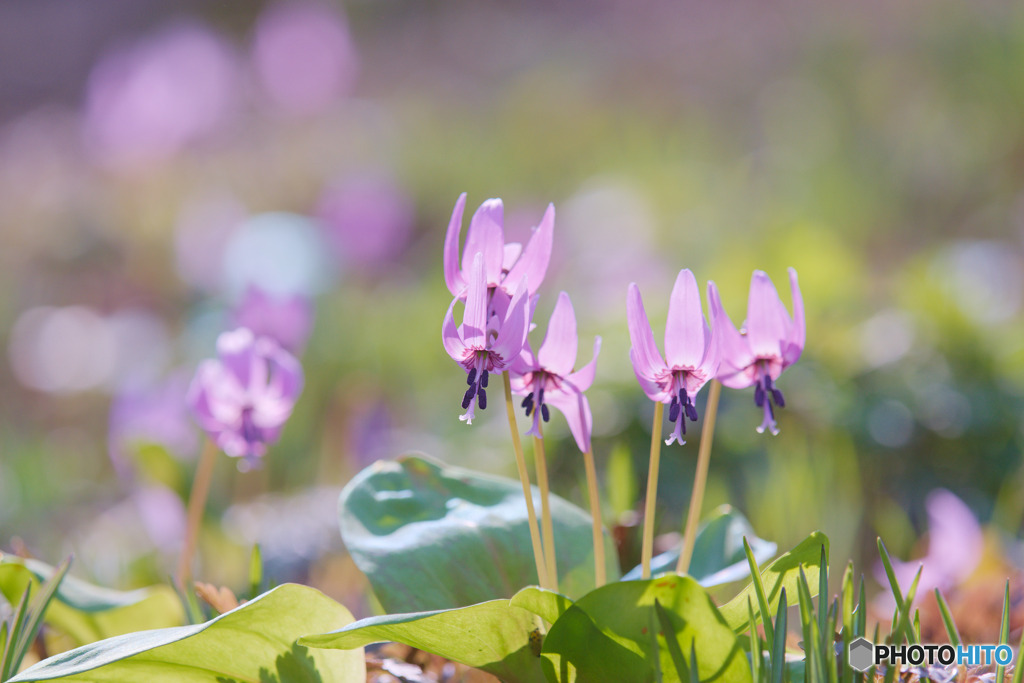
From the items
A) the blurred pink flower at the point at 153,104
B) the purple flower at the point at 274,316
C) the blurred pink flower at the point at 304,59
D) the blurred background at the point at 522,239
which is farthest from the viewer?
the blurred pink flower at the point at 304,59

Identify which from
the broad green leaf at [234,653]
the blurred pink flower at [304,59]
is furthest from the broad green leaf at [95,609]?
the blurred pink flower at [304,59]

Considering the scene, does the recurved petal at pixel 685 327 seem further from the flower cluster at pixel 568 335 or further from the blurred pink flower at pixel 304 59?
the blurred pink flower at pixel 304 59

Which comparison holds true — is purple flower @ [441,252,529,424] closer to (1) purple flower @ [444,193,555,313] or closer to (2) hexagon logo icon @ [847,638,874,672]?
(1) purple flower @ [444,193,555,313]

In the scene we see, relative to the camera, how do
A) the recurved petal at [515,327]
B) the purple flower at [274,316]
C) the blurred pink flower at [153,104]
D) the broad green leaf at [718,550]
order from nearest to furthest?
the recurved petal at [515,327] < the broad green leaf at [718,550] < the purple flower at [274,316] < the blurred pink flower at [153,104]

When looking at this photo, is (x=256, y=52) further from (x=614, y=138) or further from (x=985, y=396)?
(x=985, y=396)

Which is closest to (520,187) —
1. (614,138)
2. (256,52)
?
(614,138)

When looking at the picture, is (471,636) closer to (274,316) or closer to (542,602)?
(542,602)
